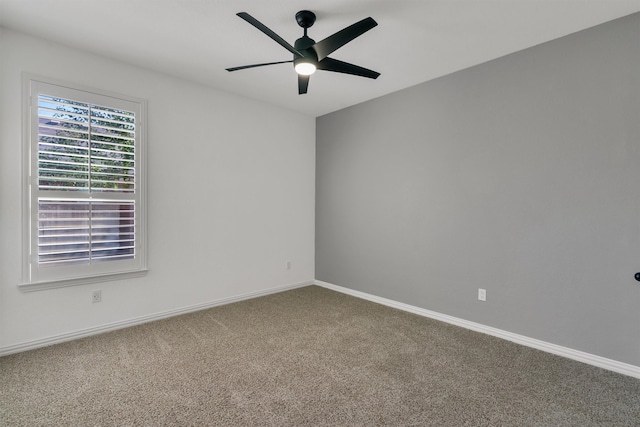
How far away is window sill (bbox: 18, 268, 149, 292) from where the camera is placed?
105 inches

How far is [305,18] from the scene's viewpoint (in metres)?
2.31

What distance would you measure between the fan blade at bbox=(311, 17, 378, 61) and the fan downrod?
327mm

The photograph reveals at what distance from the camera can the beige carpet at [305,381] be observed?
1871 millimetres

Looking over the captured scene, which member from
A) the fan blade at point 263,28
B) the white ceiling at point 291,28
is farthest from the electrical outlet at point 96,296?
the fan blade at point 263,28

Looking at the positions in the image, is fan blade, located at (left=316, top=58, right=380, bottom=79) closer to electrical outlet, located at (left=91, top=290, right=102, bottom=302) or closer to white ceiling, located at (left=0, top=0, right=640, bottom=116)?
white ceiling, located at (left=0, top=0, right=640, bottom=116)

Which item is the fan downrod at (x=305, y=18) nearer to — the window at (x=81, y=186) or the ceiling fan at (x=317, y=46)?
the ceiling fan at (x=317, y=46)

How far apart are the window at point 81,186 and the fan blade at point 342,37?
6.95ft

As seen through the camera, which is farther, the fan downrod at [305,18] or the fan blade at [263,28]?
the fan downrod at [305,18]

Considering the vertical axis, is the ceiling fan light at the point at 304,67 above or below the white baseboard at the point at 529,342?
above

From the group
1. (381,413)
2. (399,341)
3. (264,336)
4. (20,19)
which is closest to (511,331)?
(399,341)

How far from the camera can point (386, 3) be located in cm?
221

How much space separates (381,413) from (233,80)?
11.3 ft

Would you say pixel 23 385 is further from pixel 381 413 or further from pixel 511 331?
pixel 511 331

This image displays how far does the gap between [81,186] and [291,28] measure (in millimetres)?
2319
